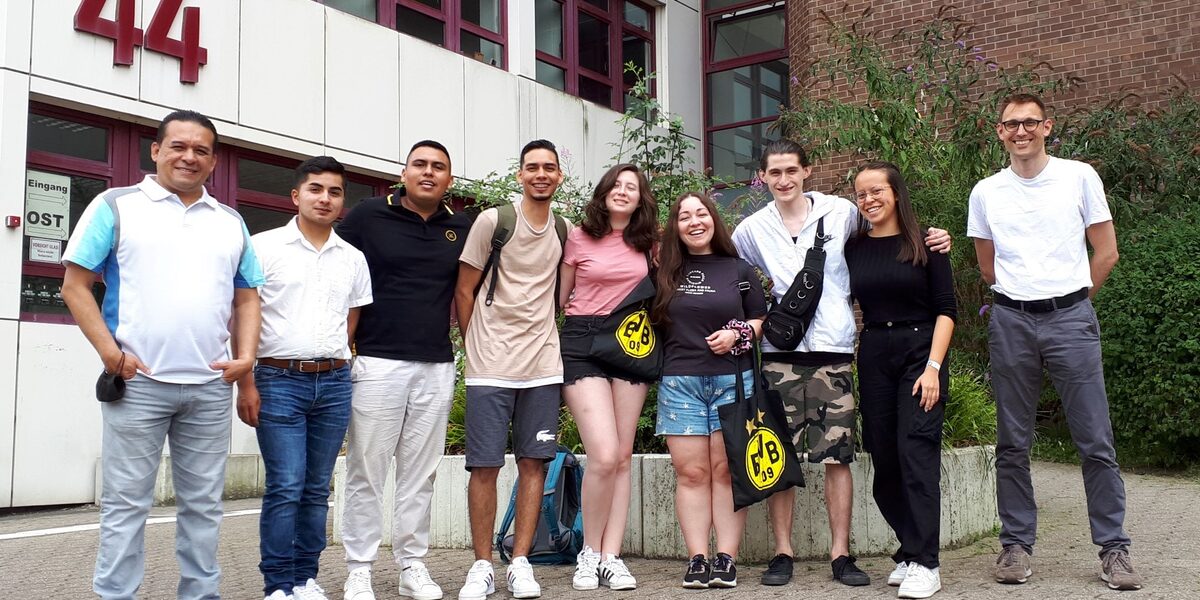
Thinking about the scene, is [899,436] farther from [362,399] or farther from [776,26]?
[776,26]

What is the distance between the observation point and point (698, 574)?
4.97m

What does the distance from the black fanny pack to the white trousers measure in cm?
157

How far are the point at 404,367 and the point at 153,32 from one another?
713 cm

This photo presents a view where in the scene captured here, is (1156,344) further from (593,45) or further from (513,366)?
(593,45)

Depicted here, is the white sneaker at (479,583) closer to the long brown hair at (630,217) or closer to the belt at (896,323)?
the long brown hair at (630,217)

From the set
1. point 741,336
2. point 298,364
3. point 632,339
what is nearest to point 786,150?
point 741,336

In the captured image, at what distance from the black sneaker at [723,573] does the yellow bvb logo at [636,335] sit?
3.42ft

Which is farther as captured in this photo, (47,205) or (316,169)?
(47,205)

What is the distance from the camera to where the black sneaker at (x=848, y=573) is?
5012mm

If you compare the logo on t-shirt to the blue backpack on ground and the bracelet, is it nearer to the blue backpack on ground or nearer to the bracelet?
the bracelet

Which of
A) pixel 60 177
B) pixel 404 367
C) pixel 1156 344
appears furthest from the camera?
pixel 60 177

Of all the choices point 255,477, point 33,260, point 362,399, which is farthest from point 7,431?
point 362,399

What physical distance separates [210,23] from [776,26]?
10517mm

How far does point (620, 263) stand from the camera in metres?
5.17
